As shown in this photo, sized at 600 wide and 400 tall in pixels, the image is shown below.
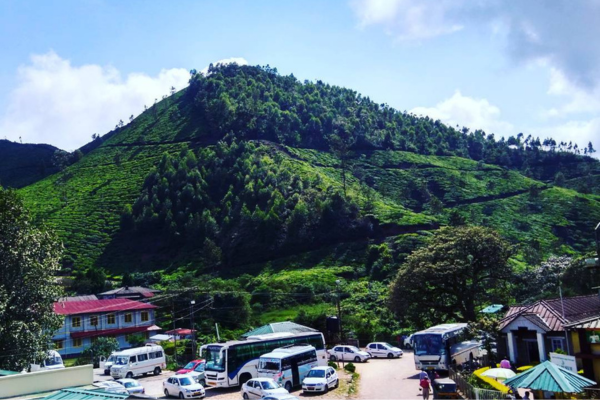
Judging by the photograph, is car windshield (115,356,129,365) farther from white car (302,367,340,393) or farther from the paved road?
the paved road

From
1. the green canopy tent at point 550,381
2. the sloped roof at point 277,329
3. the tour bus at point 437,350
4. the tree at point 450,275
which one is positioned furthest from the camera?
the tree at point 450,275

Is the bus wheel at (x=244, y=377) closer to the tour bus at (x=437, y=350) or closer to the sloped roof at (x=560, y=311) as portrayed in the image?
the tour bus at (x=437, y=350)

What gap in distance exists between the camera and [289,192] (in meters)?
99.9

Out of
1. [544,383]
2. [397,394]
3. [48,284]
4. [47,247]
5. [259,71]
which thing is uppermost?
[259,71]

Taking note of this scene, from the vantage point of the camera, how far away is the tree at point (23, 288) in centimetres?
2975

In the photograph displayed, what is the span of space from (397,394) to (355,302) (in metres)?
34.1


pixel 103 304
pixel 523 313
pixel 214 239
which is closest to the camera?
pixel 523 313

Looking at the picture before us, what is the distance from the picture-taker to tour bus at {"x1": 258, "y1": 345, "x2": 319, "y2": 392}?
28078mm

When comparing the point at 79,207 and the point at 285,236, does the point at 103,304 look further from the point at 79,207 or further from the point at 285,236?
the point at 79,207

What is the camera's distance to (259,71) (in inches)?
7200

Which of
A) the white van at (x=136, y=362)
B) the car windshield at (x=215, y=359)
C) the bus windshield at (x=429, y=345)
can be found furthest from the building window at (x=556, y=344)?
the white van at (x=136, y=362)

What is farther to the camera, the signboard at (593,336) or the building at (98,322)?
the building at (98,322)

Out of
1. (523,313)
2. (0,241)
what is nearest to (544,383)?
(523,313)

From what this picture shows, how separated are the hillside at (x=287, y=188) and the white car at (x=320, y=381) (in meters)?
41.6
